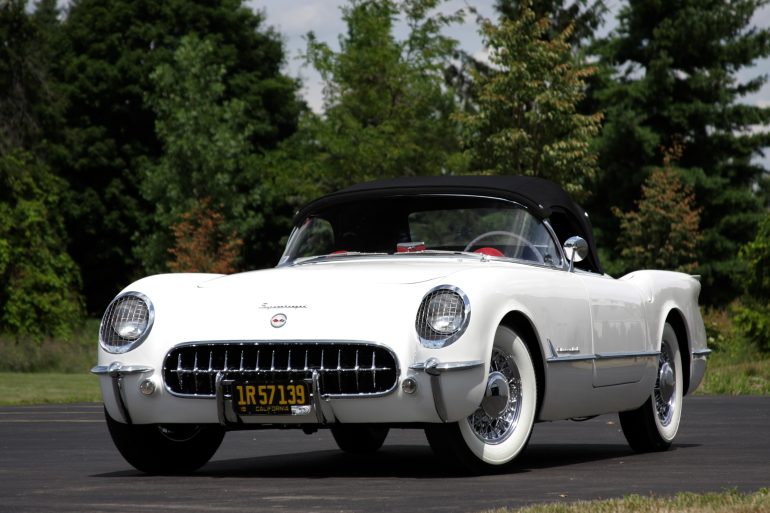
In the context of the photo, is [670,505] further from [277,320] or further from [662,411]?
[662,411]

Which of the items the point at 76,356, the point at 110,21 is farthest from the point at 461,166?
the point at 76,356

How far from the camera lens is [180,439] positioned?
351 inches

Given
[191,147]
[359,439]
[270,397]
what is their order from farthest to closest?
[191,147], [359,439], [270,397]

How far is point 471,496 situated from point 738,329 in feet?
93.9

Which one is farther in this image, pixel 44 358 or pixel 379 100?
pixel 379 100

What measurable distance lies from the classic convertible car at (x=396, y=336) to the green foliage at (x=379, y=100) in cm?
3864

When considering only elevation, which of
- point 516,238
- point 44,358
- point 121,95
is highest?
point 121,95

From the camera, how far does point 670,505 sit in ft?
20.5

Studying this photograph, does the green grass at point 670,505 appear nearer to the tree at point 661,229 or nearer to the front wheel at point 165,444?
the front wheel at point 165,444

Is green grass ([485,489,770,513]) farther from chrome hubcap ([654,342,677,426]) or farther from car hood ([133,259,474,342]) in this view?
chrome hubcap ([654,342,677,426])

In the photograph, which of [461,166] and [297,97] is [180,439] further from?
[297,97]

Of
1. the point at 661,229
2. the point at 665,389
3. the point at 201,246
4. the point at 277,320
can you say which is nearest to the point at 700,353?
the point at 665,389

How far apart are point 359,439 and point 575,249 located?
196 centimetres

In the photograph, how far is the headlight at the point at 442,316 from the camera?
7855 mm
